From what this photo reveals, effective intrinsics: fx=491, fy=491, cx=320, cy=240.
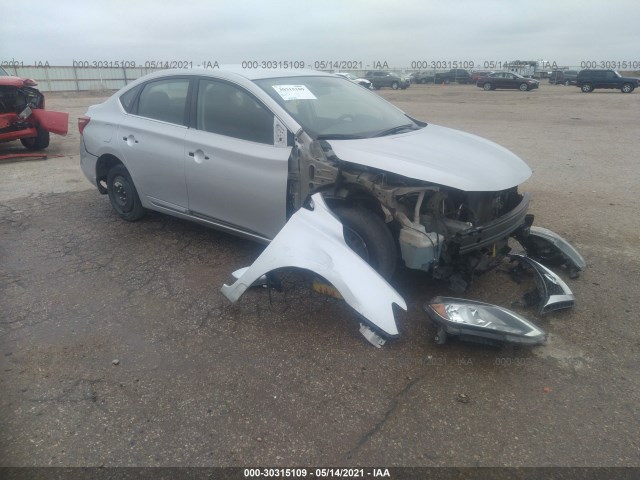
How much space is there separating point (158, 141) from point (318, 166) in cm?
183

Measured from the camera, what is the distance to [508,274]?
4.10 metres

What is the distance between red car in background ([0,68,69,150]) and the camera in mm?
8688

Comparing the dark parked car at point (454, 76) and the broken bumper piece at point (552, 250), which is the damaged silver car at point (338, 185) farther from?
the dark parked car at point (454, 76)

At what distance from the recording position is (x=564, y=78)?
41.3 meters

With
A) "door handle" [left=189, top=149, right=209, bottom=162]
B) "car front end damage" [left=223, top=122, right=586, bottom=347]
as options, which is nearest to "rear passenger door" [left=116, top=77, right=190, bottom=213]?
"door handle" [left=189, top=149, right=209, bottom=162]

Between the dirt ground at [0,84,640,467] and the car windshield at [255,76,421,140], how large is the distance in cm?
123

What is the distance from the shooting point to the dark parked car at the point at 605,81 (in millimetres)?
30094

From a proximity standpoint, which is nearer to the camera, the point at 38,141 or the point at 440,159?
the point at 440,159

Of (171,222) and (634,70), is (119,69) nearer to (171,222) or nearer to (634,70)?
(171,222)

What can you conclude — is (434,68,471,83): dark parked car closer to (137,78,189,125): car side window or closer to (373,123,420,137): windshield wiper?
(373,123,420,137): windshield wiper

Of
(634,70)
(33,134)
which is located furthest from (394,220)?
(634,70)

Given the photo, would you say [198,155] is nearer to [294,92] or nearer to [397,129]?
[294,92]

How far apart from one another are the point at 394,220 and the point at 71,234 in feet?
11.5

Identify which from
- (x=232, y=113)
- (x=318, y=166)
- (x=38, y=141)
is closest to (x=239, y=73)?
(x=232, y=113)
